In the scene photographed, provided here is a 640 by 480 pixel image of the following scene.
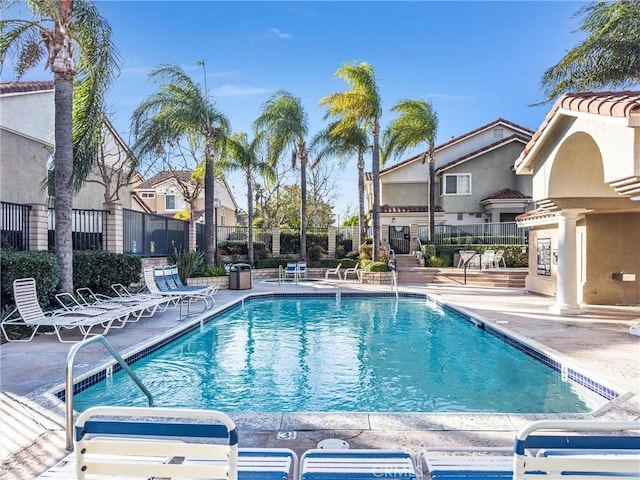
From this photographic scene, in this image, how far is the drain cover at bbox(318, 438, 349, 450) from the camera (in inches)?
154

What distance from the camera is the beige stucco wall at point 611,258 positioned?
41.0ft

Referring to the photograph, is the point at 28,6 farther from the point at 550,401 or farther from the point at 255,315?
the point at 550,401

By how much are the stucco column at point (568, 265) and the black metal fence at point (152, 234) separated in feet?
46.3

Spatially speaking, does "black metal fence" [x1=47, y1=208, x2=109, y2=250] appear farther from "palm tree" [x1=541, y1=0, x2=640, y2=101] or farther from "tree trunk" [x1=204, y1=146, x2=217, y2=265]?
"palm tree" [x1=541, y1=0, x2=640, y2=101]

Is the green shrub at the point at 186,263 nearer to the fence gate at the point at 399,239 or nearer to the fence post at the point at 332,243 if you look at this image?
the fence post at the point at 332,243

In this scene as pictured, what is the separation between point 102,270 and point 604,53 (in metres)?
17.9

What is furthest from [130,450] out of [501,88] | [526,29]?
[501,88]

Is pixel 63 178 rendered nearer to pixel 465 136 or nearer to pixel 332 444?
pixel 332 444

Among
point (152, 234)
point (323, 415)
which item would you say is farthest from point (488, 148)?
point (323, 415)

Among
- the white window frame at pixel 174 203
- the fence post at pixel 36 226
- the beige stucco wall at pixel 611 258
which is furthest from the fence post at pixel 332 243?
the white window frame at pixel 174 203

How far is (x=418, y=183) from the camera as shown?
31.7 m

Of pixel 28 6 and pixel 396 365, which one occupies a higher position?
pixel 28 6

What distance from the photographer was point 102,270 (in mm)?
12195

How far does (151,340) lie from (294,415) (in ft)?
15.0
